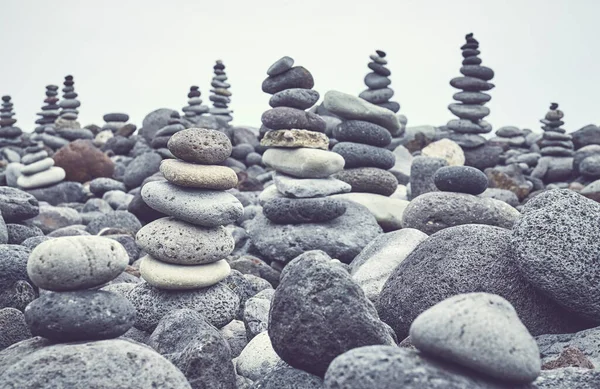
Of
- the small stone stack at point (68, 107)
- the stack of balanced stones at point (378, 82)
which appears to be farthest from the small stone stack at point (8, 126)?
the stack of balanced stones at point (378, 82)

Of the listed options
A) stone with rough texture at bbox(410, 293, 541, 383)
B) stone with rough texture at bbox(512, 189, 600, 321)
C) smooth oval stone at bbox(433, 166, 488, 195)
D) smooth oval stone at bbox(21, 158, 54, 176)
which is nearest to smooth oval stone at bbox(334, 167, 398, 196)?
smooth oval stone at bbox(433, 166, 488, 195)

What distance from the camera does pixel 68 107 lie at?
2455 centimetres

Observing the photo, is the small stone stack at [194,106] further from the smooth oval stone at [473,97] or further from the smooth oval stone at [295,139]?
the smooth oval stone at [295,139]

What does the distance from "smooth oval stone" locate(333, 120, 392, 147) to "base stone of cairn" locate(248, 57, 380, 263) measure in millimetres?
1607

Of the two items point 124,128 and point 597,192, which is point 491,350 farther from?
point 124,128

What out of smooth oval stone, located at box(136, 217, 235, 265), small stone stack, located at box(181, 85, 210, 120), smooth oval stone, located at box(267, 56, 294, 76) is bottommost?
small stone stack, located at box(181, 85, 210, 120)

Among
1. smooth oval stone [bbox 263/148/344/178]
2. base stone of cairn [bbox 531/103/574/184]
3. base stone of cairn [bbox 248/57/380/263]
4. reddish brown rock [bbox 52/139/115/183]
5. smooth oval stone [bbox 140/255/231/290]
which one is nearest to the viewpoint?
smooth oval stone [bbox 140/255/231/290]

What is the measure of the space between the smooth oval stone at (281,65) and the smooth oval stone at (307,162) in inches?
53.9

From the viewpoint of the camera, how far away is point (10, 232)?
30.9 ft

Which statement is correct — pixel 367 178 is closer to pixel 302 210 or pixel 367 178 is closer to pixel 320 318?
pixel 302 210

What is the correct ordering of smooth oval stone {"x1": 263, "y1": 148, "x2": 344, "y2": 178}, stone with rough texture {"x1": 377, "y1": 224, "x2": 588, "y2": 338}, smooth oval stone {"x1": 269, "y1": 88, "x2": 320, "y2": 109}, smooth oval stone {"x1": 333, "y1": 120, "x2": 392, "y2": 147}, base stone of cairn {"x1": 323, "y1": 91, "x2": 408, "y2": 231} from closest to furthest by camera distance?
stone with rough texture {"x1": 377, "y1": 224, "x2": 588, "y2": 338} → smooth oval stone {"x1": 263, "y1": 148, "x2": 344, "y2": 178} → smooth oval stone {"x1": 269, "y1": 88, "x2": 320, "y2": 109} → base stone of cairn {"x1": 323, "y1": 91, "x2": 408, "y2": 231} → smooth oval stone {"x1": 333, "y1": 120, "x2": 392, "y2": 147}

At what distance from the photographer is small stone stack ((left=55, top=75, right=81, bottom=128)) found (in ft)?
78.5

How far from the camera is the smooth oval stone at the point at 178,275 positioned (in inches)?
255

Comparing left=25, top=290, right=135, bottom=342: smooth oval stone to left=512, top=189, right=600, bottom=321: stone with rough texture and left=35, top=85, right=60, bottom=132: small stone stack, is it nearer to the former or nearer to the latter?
left=512, top=189, right=600, bottom=321: stone with rough texture
